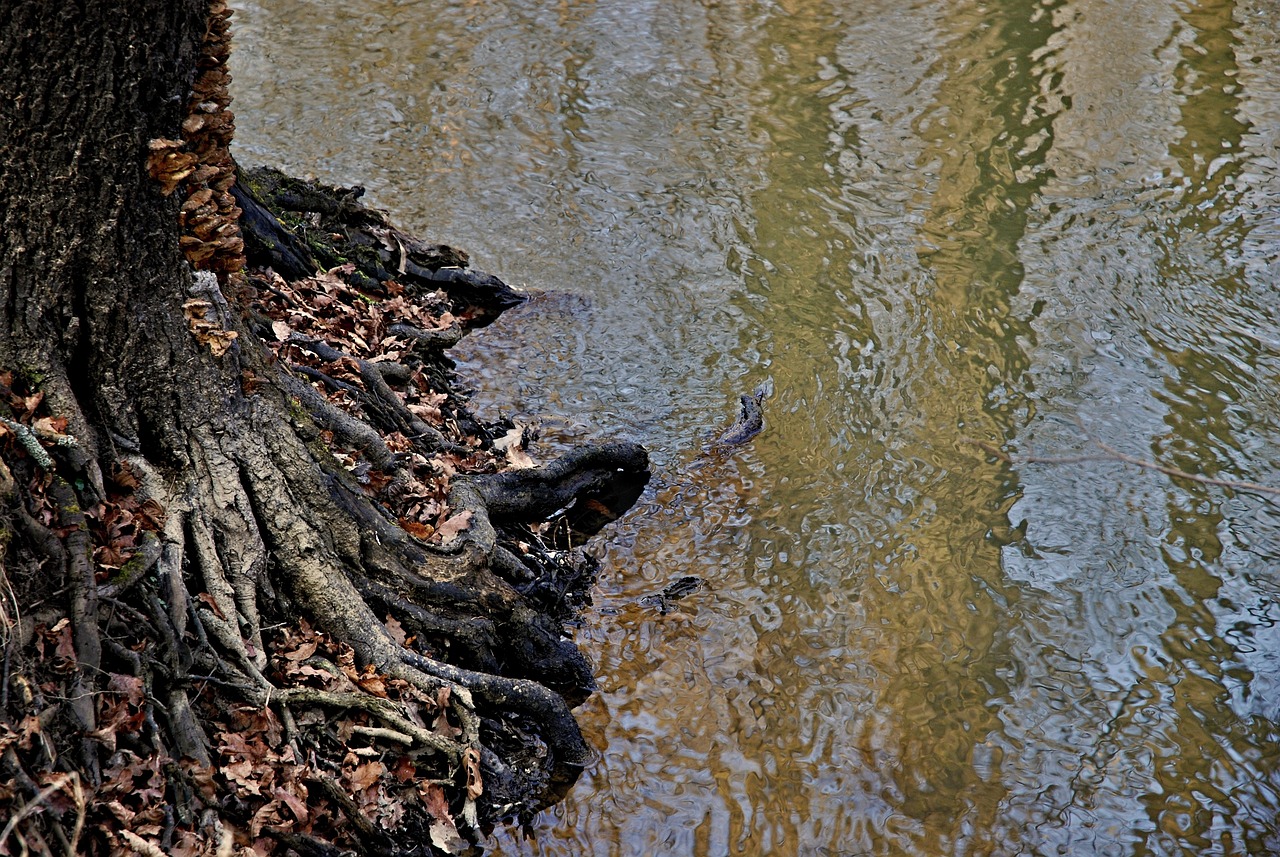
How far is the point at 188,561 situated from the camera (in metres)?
4.03

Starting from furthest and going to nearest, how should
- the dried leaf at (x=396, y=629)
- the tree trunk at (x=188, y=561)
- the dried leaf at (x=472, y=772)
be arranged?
the dried leaf at (x=396, y=629), the dried leaf at (x=472, y=772), the tree trunk at (x=188, y=561)

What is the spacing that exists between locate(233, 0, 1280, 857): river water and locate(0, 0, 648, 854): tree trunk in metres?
0.63

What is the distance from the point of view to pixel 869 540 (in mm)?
6379

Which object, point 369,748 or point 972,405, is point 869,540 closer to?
point 972,405

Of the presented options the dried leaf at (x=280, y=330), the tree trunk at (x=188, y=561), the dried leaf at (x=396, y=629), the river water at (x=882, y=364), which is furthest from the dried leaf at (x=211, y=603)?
the dried leaf at (x=280, y=330)

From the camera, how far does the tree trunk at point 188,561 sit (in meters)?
3.30

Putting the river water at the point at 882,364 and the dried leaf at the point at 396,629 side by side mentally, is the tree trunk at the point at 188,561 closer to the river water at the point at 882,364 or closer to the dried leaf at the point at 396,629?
the dried leaf at the point at 396,629

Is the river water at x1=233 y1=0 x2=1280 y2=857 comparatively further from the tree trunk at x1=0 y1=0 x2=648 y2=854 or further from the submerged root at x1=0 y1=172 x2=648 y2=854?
the tree trunk at x1=0 y1=0 x2=648 y2=854

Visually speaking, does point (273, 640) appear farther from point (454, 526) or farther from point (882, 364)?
point (882, 364)

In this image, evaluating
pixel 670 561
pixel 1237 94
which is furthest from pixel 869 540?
pixel 1237 94

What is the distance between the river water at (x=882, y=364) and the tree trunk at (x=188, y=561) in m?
0.63

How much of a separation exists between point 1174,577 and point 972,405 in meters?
2.03

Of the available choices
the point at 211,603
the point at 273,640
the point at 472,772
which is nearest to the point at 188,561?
the point at 211,603

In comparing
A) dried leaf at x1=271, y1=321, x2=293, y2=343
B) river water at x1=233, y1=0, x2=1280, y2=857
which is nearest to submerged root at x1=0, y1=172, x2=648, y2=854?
dried leaf at x1=271, y1=321, x2=293, y2=343
